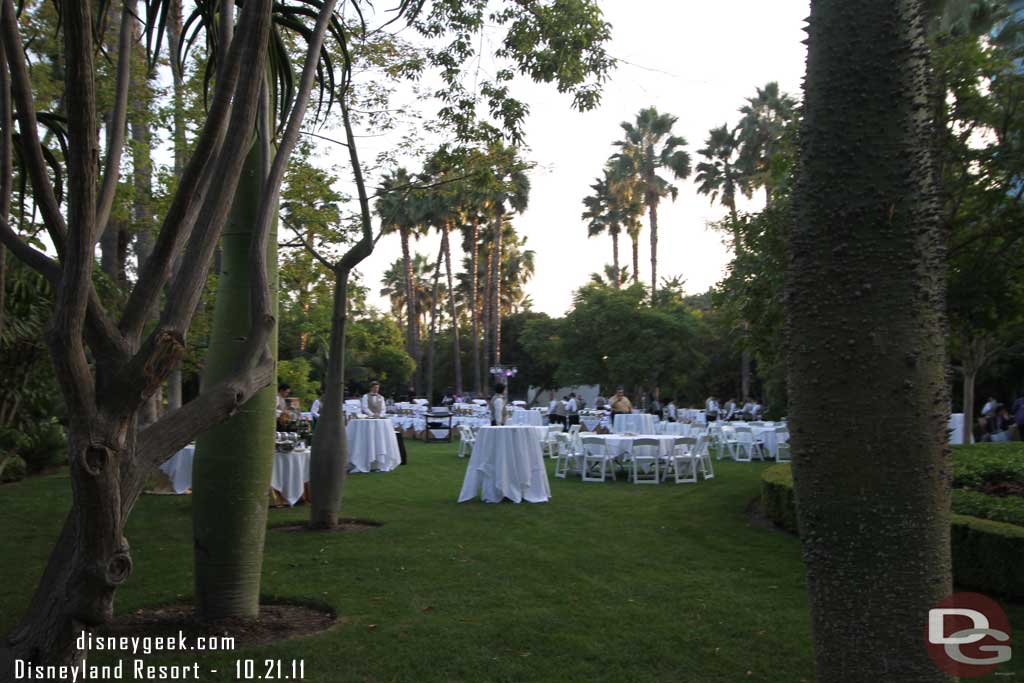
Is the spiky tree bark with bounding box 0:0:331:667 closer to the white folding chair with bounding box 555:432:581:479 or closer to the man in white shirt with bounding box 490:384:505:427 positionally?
the white folding chair with bounding box 555:432:581:479

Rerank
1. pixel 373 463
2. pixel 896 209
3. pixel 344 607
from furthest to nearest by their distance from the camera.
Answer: pixel 373 463
pixel 344 607
pixel 896 209

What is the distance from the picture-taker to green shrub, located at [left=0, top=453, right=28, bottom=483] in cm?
1355

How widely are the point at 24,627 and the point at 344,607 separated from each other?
328 centimetres

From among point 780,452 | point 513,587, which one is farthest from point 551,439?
point 513,587

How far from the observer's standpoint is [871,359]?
1.96 meters

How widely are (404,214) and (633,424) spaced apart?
16770 mm

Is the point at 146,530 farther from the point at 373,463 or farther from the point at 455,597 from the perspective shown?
the point at 373,463

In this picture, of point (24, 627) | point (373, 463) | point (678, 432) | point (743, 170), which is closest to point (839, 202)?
point (24, 627)

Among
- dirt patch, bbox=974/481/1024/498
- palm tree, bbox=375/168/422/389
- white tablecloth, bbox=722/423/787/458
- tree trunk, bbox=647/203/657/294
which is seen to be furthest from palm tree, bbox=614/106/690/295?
dirt patch, bbox=974/481/1024/498

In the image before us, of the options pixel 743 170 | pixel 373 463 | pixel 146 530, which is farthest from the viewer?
pixel 743 170

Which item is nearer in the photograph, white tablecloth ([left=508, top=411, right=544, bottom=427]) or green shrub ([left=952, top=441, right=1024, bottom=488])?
green shrub ([left=952, top=441, right=1024, bottom=488])

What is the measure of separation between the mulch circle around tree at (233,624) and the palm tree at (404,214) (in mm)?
4964

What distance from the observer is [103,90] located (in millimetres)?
9586

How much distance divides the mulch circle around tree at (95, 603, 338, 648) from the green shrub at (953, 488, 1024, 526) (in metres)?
5.56
